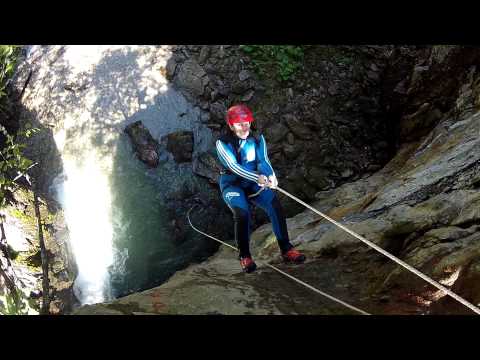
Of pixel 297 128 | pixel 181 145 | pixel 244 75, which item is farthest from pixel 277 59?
pixel 181 145

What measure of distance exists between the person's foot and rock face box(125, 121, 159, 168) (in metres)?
2.51

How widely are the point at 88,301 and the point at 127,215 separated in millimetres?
1067

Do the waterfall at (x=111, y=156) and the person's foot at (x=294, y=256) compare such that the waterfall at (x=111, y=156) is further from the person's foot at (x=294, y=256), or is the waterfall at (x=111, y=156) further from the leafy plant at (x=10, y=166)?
the person's foot at (x=294, y=256)

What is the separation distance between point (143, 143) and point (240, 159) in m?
2.42

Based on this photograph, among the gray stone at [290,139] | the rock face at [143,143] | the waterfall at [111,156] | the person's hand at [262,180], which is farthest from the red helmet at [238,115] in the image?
the rock face at [143,143]

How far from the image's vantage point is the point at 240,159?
3094mm

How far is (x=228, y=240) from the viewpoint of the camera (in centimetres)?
447

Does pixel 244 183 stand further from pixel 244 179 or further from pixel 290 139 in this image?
pixel 290 139

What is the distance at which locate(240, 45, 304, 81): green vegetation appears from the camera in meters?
5.46

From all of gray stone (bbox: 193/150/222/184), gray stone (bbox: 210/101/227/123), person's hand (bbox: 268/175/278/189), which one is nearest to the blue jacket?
person's hand (bbox: 268/175/278/189)

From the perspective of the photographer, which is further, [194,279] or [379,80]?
[379,80]
